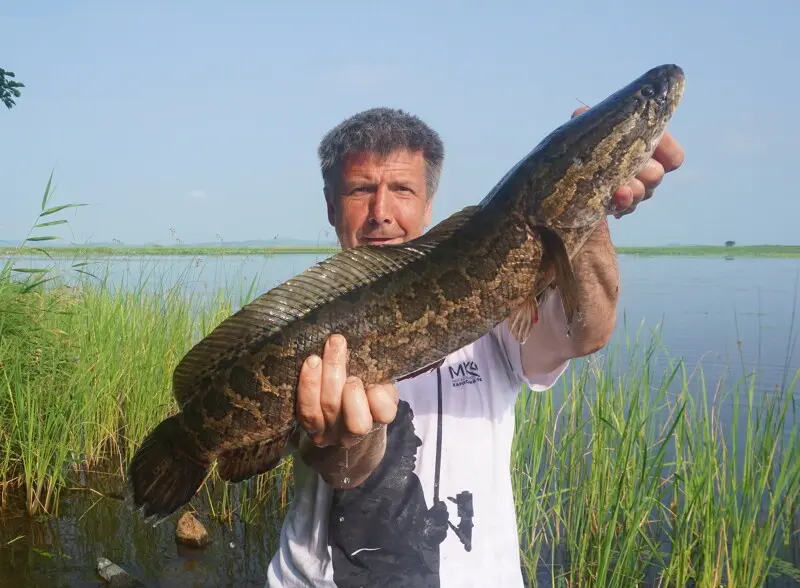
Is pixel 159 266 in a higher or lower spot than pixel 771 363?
higher

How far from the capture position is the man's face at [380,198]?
3389mm

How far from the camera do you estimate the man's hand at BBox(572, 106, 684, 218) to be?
105 inches

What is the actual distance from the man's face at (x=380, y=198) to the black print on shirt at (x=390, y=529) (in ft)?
4.12

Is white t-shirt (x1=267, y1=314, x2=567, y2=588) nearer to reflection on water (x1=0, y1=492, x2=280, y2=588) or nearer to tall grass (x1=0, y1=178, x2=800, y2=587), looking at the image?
tall grass (x1=0, y1=178, x2=800, y2=587)

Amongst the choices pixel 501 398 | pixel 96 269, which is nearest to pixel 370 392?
pixel 501 398

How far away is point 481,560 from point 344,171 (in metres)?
2.12

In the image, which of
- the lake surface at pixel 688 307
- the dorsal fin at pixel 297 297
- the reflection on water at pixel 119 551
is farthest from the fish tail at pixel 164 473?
the reflection on water at pixel 119 551

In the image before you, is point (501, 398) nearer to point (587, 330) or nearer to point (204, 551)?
point (587, 330)

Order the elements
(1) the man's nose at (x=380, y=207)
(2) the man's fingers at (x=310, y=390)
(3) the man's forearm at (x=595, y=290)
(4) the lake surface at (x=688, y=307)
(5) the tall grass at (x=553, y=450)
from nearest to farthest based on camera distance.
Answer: (2) the man's fingers at (x=310, y=390)
(3) the man's forearm at (x=595, y=290)
(1) the man's nose at (x=380, y=207)
(5) the tall grass at (x=553, y=450)
(4) the lake surface at (x=688, y=307)

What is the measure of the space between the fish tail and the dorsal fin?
0.62 feet

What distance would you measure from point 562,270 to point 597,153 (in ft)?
1.80

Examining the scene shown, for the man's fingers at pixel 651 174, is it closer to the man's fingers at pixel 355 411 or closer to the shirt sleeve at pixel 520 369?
the shirt sleeve at pixel 520 369

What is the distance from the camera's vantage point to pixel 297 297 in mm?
2525

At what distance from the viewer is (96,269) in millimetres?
8695
